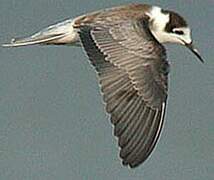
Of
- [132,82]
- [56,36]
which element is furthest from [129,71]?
[56,36]

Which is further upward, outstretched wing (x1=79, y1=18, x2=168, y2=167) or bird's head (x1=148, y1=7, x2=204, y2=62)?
bird's head (x1=148, y1=7, x2=204, y2=62)

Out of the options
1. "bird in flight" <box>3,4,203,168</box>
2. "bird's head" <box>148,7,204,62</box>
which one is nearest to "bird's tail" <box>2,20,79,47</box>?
"bird in flight" <box>3,4,203,168</box>

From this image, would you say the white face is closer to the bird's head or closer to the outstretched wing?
the bird's head

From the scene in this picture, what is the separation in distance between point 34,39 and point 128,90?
28cm

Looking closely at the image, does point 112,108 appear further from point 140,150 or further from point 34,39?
point 34,39

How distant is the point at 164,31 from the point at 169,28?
0.01 m

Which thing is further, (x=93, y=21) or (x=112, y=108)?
(x=93, y=21)

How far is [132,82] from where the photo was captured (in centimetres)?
211

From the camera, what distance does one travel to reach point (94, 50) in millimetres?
2160

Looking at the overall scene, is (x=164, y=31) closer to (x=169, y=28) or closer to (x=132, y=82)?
(x=169, y=28)

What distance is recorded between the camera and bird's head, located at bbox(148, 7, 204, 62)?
231cm

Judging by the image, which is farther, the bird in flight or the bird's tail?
the bird's tail

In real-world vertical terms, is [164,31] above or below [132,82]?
above

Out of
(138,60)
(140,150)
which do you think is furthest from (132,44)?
(140,150)
